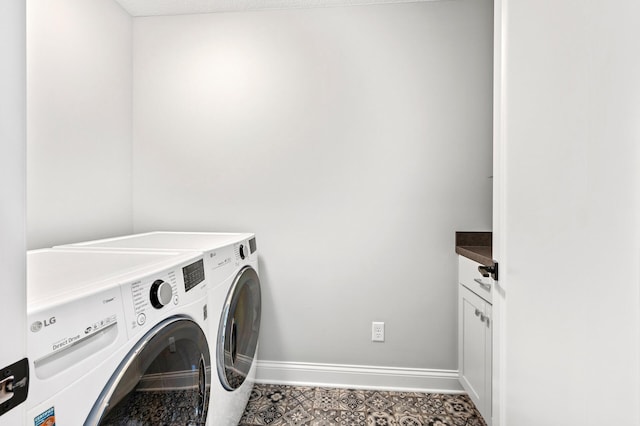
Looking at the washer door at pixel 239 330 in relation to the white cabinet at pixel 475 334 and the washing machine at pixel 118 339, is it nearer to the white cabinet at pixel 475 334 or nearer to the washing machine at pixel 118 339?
the washing machine at pixel 118 339

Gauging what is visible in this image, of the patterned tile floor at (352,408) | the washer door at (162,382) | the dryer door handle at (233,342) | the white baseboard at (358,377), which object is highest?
the washer door at (162,382)

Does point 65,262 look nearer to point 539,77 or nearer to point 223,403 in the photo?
point 223,403

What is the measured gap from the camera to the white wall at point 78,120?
1454 mm

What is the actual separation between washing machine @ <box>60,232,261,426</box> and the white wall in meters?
0.31

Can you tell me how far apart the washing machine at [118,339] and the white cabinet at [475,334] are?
121 centimetres

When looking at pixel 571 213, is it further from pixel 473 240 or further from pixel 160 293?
pixel 473 240

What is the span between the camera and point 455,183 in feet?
6.27

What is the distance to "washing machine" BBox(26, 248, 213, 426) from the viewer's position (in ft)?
1.78

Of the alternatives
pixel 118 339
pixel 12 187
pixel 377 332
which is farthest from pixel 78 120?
pixel 377 332

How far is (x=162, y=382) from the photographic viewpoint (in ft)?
2.73

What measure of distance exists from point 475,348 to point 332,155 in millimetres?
1301

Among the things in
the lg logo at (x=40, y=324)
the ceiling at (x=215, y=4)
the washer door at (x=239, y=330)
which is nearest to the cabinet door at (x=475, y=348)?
the washer door at (x=239, y=330)

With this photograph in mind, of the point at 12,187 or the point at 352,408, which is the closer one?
the point at 12,187

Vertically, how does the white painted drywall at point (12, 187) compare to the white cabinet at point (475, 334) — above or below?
above
